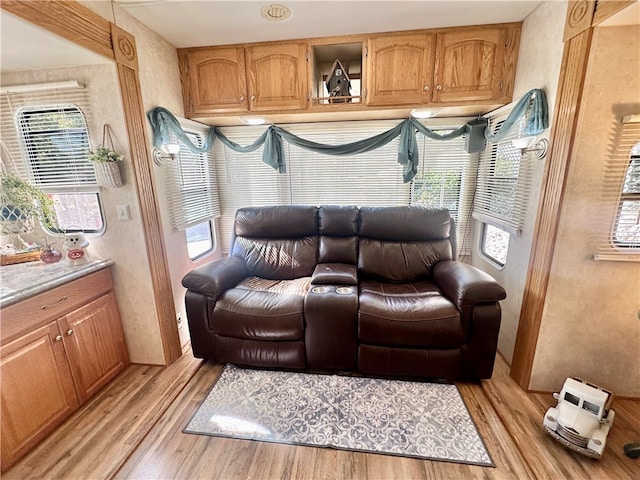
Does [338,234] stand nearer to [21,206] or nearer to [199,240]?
[199,240]

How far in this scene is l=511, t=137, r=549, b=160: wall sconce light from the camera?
1665 mm

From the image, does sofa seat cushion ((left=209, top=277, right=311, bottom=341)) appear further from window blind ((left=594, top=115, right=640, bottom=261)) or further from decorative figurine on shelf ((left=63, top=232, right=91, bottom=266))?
window blind ((left=594, top=115, right=640, bottom=261))

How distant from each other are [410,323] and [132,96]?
2.33 metres

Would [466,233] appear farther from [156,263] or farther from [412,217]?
[156,263]

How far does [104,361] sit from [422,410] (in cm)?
216

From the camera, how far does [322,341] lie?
1873mm

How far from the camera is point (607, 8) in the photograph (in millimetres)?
1280

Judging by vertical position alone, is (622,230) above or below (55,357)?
above

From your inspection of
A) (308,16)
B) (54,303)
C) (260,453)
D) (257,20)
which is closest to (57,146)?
(54,303)

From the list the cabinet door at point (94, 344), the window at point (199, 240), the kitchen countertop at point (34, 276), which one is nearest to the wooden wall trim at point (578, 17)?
the window at point (199, 240)

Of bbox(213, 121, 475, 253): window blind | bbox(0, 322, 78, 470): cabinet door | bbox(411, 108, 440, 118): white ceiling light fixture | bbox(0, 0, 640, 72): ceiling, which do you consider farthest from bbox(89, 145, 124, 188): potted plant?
bbox(411, 108, 440, 118): white ceiling light fixture

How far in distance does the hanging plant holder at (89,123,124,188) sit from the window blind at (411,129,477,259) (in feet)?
8.23

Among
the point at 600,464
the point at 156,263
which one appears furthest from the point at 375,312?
the point at 156,263

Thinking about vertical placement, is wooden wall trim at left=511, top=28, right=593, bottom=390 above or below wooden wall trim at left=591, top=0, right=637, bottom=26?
below
